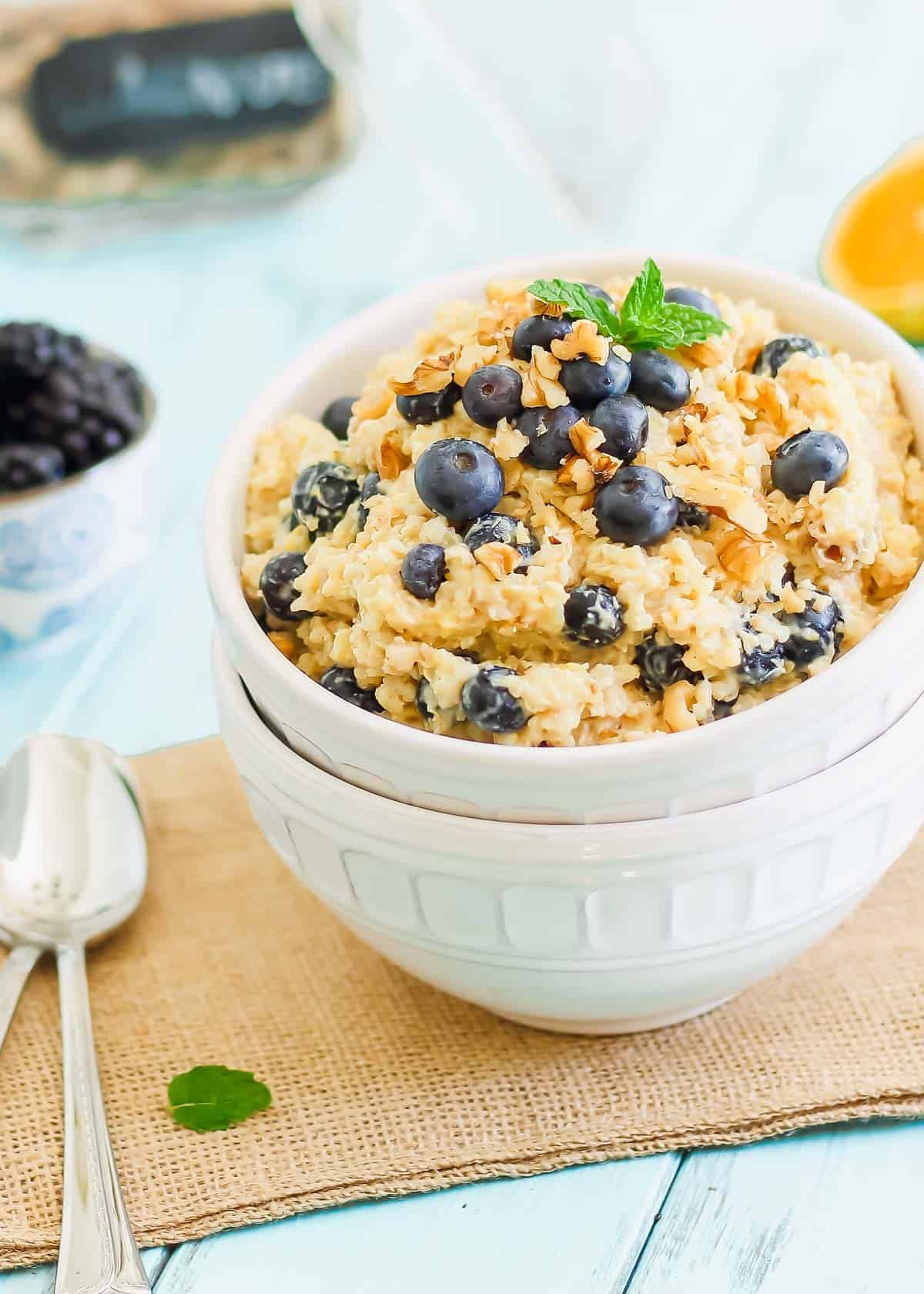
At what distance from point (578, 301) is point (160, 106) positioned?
213cm

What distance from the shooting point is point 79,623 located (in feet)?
8.82

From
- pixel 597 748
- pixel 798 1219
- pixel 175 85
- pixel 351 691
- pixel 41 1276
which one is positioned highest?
pixel 597 748

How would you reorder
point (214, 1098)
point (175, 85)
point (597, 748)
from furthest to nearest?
point (175, 85), point (214, 1098), point (597, 748)

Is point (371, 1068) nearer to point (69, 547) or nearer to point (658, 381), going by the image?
point (658, 381)

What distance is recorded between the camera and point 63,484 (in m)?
2.54

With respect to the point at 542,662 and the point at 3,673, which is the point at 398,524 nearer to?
the point at 542,662

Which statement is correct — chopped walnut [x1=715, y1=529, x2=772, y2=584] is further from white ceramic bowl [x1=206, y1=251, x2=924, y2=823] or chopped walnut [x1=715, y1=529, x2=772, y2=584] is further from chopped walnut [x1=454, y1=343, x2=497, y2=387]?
chopped walnut [x1=454, y1=343, x2=497, y2=387]

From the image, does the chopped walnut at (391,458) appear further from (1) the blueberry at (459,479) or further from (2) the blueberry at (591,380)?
(2) the blueberry at (591,380)

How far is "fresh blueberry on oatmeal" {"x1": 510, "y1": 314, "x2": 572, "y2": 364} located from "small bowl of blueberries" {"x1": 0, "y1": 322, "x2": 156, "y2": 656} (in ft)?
3.84

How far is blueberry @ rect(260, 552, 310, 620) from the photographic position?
1.65m

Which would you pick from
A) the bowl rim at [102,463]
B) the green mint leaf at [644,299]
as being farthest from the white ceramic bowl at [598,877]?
the bowl rim at [102,463]

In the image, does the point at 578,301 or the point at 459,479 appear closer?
the point at 459,479

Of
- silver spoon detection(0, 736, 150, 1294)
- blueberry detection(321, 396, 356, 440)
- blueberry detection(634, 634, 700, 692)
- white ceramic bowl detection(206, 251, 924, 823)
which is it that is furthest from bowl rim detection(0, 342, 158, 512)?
blueberry detection(634, 634, 700, 692)

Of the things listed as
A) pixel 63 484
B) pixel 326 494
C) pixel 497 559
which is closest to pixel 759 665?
pixel 497 559
